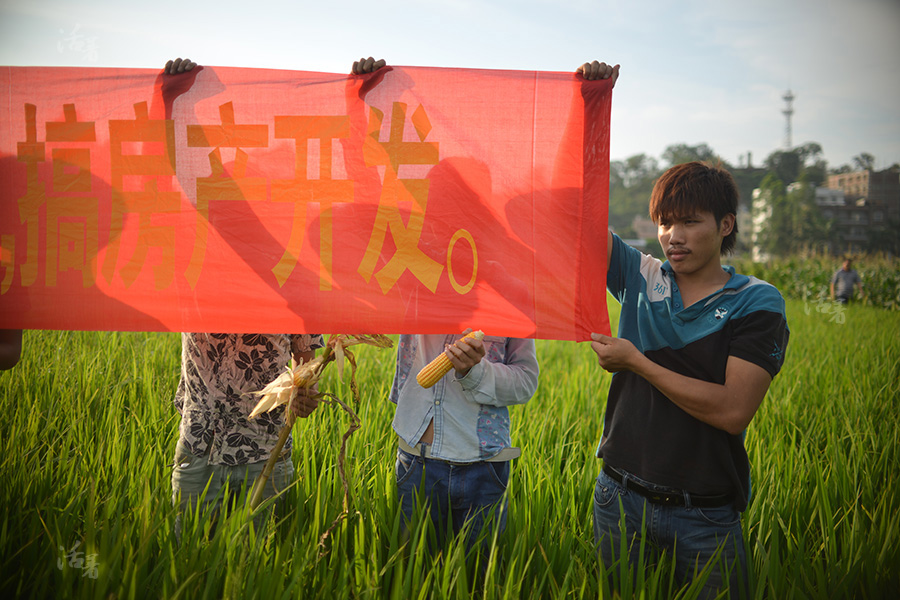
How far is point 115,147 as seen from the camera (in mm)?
1732

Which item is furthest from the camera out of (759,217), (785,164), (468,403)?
(785,164)

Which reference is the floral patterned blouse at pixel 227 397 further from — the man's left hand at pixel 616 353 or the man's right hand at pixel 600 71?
the man's right hand at pixel 600 71

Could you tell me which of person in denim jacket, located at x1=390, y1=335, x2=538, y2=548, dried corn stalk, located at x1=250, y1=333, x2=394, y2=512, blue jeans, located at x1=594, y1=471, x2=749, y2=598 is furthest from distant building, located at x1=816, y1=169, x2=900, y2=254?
dried corn stalk, located at x1=250, y1=333, x2=394, y2=512

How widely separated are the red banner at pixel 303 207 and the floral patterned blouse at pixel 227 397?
12cm

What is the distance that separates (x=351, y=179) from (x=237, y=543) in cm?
114

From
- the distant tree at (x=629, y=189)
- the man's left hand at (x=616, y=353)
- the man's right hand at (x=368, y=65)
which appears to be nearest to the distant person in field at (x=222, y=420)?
the man's right hand at (x=368, y=65)

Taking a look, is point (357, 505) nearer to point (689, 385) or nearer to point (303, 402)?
point (303, 402)

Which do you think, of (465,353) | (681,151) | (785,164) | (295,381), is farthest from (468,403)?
(681,151)

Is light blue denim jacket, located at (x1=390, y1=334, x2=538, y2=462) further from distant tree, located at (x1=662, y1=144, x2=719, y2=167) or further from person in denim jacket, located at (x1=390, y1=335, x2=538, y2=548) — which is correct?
distant tree, located at (x1=662, y1=144, x2=719, y2=167)

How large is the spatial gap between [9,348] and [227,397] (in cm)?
68

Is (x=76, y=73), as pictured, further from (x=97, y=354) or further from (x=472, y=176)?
(x=97, y=354)

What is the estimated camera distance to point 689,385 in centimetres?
139

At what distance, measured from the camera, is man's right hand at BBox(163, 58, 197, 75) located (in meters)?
1.71

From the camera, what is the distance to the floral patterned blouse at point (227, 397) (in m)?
1.73
